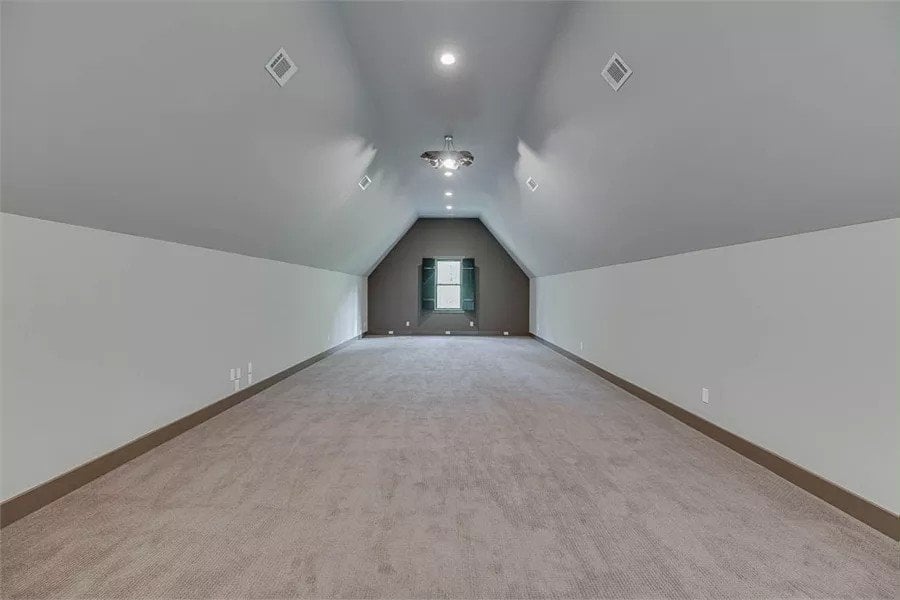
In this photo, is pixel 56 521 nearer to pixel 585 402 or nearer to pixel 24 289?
pixel 24 289

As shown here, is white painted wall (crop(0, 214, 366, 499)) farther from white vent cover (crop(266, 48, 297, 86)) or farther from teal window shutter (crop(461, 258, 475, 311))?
teal window shutter (crop(461, 258, 475, 311))

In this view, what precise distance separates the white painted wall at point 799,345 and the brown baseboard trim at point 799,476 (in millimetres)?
44

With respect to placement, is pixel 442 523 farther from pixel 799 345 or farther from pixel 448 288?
pixel 448 288

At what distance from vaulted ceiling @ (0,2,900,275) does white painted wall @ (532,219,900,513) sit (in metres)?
0.20

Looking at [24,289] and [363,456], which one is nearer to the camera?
[24,289]

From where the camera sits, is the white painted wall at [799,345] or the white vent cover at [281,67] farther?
the white vent cover at [281,67]

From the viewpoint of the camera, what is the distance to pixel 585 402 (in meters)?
4.93

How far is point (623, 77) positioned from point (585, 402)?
10.7 feet

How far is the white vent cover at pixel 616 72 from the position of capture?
2.94 metres

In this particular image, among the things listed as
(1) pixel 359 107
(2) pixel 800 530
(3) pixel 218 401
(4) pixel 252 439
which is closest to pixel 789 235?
(2) pixel 800 530

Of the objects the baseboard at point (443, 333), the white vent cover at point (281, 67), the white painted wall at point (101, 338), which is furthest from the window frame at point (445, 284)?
the white vent cover at point (281, 67)

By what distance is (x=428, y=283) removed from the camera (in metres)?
12.0

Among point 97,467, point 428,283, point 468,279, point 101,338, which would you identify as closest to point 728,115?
point 101,338

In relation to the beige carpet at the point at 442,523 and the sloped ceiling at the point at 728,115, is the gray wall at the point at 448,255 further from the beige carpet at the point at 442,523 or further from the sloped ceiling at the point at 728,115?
the beige carpet at the point at 442,523
